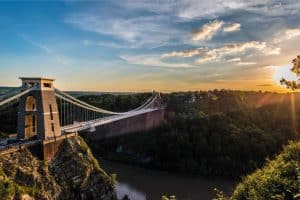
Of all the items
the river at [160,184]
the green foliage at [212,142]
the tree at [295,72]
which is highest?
the tree at [295,72]

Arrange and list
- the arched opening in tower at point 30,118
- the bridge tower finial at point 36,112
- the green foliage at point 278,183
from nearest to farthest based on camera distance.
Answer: the green foliage at point 278,183 < the bridge tower finial at point 36,112 < the arched opening in tower at point 30,118

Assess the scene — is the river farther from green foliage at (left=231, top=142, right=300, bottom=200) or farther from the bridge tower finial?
green foliage at (left=231, top=142, right=300, bottom=200)

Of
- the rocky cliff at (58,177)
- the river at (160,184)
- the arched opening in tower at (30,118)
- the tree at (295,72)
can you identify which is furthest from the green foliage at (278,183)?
the river at (160,184)

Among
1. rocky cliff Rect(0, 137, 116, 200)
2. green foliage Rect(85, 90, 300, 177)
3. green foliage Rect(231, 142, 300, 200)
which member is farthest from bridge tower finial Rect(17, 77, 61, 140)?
green foliage Rect(85, 90, 300, 177)

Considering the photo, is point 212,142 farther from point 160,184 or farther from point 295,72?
point 295,72

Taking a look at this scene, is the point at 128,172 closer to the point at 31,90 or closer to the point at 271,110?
the point at 31,90

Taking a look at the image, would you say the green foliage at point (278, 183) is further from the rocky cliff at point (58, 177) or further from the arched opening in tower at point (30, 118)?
the arched opening in tower at point (30, 118)

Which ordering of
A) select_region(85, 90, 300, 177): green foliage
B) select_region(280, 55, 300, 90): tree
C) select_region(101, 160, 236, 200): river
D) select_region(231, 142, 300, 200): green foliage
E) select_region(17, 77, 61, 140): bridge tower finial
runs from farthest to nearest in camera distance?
select_region(85, 90, 300, 177): green foliage → select_region(101, 160, 236, 200): river → select_region(17, 77, 61, 140): bridge tower finial → select_region(280, 55, 300, 90): tree → select_region(231, 142, 300, 200): green foliage
